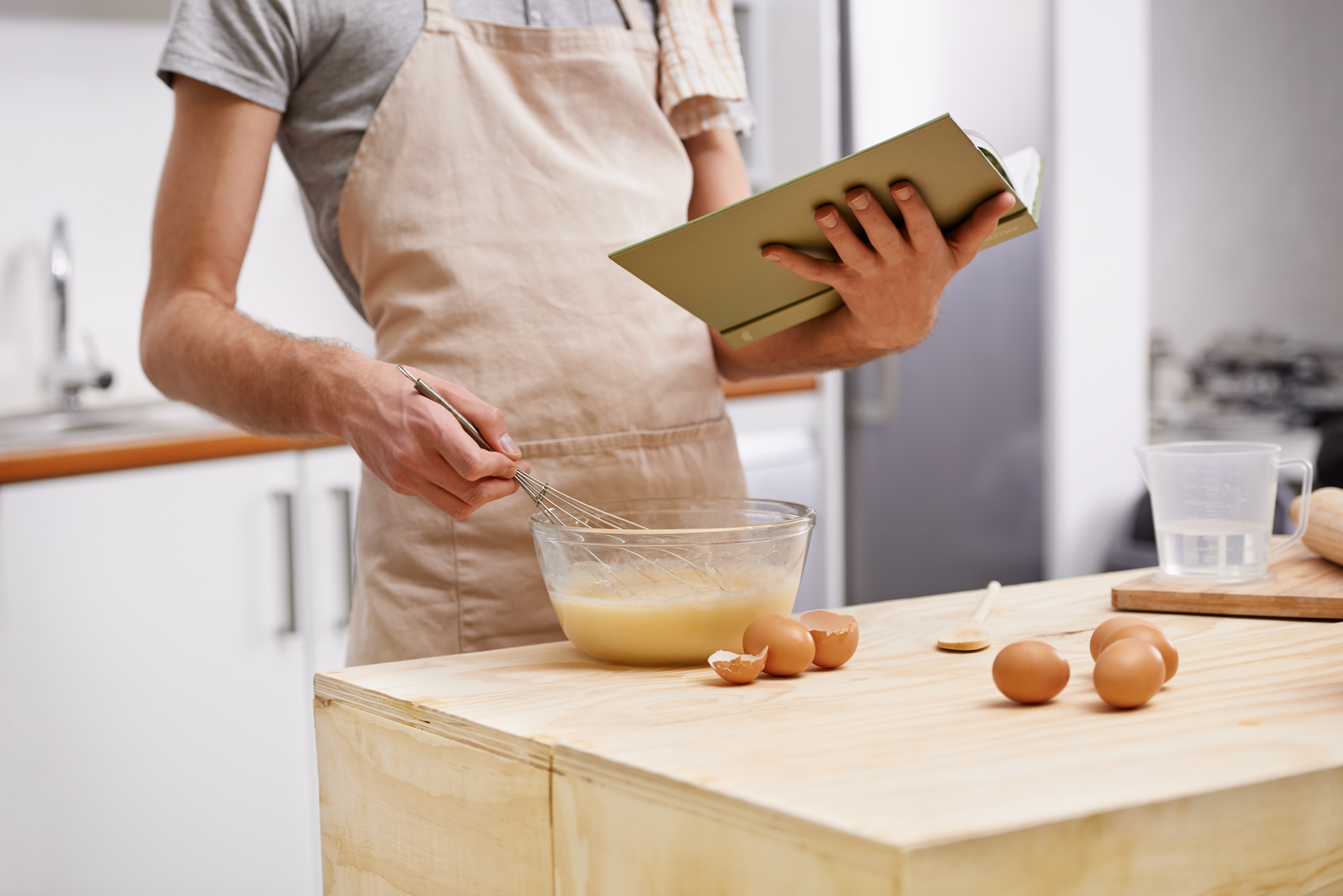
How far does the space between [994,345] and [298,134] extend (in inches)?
86.2

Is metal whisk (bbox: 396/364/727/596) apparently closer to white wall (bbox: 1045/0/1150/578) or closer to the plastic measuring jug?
the plastic measuring jug

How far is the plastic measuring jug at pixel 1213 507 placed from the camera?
0.94 meters

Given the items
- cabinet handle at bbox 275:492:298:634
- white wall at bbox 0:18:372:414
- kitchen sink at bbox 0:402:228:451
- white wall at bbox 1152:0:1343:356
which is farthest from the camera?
white wall at bbox 1152:0:1343:356

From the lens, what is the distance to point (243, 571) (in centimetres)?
187

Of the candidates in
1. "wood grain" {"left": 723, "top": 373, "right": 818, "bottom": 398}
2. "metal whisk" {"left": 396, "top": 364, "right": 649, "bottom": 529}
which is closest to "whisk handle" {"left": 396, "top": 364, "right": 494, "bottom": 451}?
"metal whisk" {"left": 396, "top": 364, "right": 649, "bottom": 529}

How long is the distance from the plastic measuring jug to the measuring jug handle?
0.13ft

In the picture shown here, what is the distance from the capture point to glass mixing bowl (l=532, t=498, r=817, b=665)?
757mm

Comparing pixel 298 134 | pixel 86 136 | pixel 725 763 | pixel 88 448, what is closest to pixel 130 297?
pixel 86 136

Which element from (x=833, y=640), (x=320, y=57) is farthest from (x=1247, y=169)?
(x=833, y=640)

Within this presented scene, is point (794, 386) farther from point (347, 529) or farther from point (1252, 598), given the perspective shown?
point (1252, 598)

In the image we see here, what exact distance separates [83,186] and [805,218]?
6.49 feet

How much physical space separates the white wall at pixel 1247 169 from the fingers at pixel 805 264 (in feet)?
9.44

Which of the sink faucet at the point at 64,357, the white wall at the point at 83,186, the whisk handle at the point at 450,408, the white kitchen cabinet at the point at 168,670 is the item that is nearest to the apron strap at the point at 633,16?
the whisk handle at the point at 450,408

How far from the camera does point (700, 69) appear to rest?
1181 millimetres
